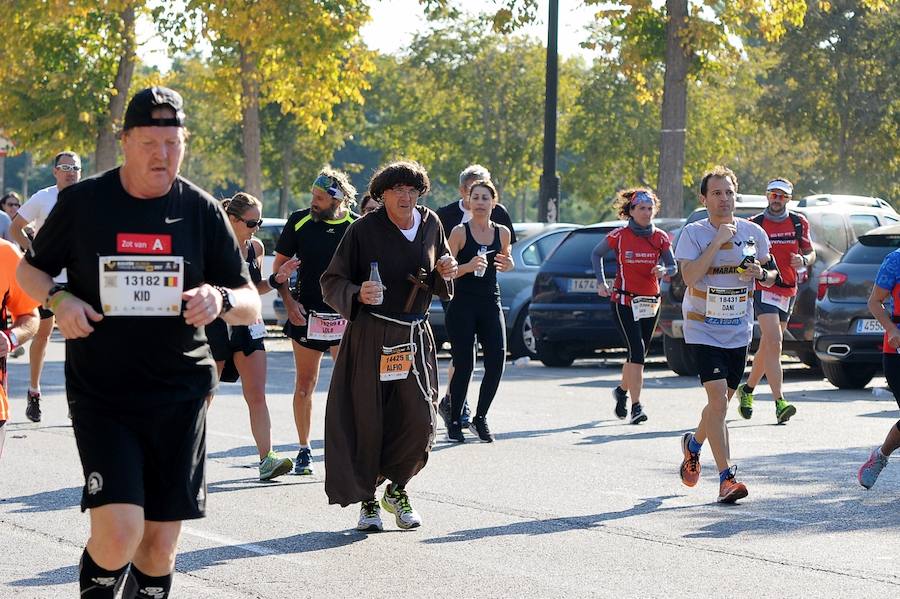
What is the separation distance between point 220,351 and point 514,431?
11.1 feet

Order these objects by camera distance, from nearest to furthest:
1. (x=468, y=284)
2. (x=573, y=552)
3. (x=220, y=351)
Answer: (x=573, y=552) < (x=220, y=351) < (x=468, y=284)

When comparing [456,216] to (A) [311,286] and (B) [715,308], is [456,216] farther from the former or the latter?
(B) [715,308]

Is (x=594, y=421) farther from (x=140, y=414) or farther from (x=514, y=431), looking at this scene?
(x=140, y=414)

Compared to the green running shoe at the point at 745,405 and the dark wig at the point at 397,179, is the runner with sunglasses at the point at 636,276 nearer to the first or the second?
the green running shoe at the point at 745,405

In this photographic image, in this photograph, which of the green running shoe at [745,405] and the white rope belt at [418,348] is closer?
the white rope belt at [418,348]

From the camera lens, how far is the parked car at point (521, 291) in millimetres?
20000

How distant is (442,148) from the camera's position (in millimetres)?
57250

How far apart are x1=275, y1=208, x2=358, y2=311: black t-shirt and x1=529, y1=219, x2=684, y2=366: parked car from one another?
Result: 8.08 metres

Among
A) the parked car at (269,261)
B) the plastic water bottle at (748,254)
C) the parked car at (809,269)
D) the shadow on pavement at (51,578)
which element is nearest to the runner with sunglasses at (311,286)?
the plastic water bottle at (748,254)

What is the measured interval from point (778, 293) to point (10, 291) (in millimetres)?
8444

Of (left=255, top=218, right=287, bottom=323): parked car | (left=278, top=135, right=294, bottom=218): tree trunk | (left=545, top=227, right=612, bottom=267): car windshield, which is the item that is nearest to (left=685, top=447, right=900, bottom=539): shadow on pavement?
(left=545, top=227, right=612, bottom=267): car windshield

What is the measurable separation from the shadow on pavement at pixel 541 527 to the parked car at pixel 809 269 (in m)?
7.56

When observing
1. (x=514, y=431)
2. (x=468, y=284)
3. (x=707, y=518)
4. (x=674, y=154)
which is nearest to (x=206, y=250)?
(x=707, y=518)

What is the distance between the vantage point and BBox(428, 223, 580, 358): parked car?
787 inches
